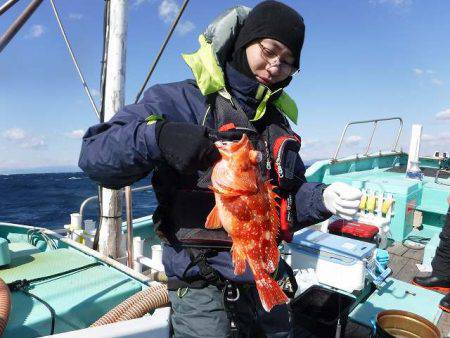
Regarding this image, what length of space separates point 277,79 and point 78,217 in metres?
4.43

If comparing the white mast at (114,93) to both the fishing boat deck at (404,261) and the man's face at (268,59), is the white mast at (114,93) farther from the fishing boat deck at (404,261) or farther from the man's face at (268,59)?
the fishing boat deck at (404,261)

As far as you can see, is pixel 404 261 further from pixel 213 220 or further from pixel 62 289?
pixel 62 289

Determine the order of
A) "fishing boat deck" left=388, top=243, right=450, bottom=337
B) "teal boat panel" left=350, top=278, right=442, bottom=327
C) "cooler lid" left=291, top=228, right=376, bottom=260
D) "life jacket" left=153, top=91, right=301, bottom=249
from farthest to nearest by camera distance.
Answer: "fishing boat deck" left=388, top=243, right=450, bottom=337, "cooler lid" left=291, top=228, right=376, bottom=260, "teal boat panel" left=350, top=278, right=442, bottom=327, "life jacket" left=153, top=91, right=301, bottom=249

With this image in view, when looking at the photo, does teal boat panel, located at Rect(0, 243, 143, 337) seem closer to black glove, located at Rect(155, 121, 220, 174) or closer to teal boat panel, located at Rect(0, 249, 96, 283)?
teal boat panel, located at Rect(0, 249, 96, 283)

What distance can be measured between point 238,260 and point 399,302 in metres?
4.11

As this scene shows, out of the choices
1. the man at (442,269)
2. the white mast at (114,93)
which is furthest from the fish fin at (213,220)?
the man at (442,269)

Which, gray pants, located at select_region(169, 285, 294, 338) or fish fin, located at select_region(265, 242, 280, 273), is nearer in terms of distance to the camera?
gray pants, located at select_region(169, 285, 294, 338)

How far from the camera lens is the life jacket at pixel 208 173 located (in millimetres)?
2326

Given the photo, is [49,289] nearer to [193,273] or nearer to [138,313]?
[138,313]

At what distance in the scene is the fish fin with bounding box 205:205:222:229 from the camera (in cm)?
224

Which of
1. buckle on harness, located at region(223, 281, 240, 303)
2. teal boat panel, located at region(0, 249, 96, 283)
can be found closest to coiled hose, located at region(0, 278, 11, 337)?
teal boat panel, located at region(0, 249, 96, 283)

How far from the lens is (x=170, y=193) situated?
7.75ft

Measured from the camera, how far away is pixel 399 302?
5129 mm

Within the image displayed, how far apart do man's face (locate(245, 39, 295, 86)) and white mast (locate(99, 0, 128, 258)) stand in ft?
6.81
